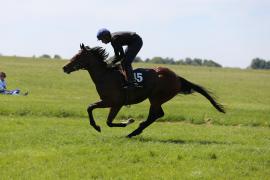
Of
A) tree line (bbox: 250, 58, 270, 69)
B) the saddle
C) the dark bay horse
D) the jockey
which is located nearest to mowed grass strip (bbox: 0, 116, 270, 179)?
the dark bay horse

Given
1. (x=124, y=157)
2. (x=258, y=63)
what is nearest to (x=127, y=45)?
(x=124, y=157)

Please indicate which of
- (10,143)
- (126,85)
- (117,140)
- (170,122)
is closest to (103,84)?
(126,85)

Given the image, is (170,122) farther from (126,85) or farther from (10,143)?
(10,143)

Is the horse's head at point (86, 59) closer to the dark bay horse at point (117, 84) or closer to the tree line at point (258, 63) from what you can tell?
the dark bay horse at point (117, 84)

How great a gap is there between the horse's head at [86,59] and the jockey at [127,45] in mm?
473

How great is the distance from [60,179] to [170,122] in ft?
38.0

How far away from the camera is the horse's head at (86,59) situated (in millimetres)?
13086

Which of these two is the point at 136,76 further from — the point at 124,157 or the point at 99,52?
the point at 124,157

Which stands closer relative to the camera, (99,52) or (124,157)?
(124,157)

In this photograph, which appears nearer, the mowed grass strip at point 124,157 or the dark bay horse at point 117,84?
the mowed grass strip at point 124,157

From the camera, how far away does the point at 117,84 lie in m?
13.2

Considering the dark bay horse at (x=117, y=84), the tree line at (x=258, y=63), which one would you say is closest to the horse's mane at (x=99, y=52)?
the dark bay horse at (x=117, y=84)

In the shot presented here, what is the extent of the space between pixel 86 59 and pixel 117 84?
1054 millimetres

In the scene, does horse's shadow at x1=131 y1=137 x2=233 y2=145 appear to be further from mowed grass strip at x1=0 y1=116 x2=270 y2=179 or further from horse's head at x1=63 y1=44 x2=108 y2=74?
horse's head at x1=63 y1=44 x2=108 y2=74
